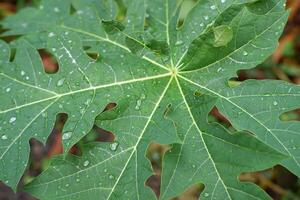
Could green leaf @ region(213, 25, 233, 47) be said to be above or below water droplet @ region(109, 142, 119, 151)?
above

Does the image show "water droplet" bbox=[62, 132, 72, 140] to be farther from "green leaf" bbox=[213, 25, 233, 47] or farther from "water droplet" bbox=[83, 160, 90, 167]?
"green leaf" bbox=[213, 25, 233, 47]

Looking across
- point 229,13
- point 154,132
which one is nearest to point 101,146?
point 154,132

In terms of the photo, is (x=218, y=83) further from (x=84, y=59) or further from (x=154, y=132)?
(x=84, y=59)

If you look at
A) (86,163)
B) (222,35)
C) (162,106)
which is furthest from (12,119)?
(222,35)

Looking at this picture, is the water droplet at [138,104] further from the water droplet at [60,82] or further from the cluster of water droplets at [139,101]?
the water droplet at [60,82]

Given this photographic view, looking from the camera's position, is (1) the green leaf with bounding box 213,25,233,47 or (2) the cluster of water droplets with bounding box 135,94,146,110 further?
(2) the cluster of water droplets with bounding box 135,94,146,110

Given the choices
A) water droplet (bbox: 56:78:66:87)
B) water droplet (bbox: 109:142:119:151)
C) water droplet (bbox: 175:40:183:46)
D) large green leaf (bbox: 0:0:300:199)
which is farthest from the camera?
water droplet (bbox: 175:40:183:46)

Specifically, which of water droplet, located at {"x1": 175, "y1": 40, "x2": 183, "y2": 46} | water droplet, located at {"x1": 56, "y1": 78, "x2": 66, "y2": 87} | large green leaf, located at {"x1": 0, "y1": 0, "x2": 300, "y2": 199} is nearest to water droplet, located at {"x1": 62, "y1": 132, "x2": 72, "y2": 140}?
large green leaf, located at {"x1": 0, "y1": 0, "x2": 300, "y2": 199}

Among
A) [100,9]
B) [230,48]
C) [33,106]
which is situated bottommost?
[33,106]
